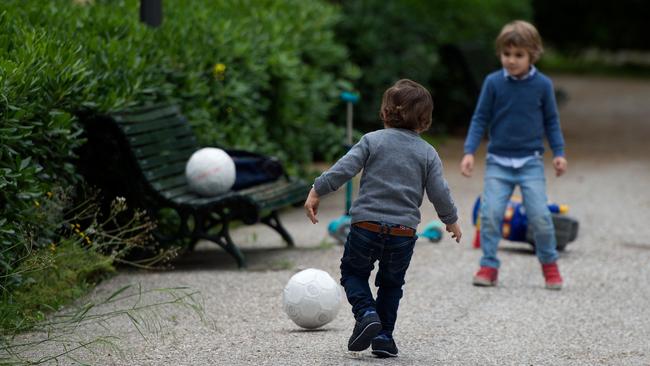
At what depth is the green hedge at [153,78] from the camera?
614 cm

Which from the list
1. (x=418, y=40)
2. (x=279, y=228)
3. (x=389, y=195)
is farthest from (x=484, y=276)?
(x=418, y=40)

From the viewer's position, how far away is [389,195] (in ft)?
17.4

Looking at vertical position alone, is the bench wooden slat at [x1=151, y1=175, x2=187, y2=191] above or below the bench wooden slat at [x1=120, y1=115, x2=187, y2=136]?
below

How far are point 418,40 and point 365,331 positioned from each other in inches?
401

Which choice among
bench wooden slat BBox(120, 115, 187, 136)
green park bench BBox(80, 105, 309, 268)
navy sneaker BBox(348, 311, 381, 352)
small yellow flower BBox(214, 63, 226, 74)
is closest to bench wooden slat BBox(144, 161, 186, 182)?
green park bench BBox(80, 105, 309, 268)

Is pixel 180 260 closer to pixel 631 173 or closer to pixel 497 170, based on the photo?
pixel 497 170

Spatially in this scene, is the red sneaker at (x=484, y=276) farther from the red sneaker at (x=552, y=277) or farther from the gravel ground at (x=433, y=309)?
the red sneaker at (x=552, y=277)

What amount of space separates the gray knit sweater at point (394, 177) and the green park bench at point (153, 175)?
2267 millimetres

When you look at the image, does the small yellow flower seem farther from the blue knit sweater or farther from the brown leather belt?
the brown leather belt

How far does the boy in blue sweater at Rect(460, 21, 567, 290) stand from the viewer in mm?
7332

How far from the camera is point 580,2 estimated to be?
28703mm

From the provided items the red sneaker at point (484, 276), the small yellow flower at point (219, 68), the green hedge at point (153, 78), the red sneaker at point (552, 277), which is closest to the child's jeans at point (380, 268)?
the green hedge at point (153, 78)

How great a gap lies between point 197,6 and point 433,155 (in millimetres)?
5116

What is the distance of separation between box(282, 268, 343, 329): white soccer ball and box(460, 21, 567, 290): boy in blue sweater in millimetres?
1670
